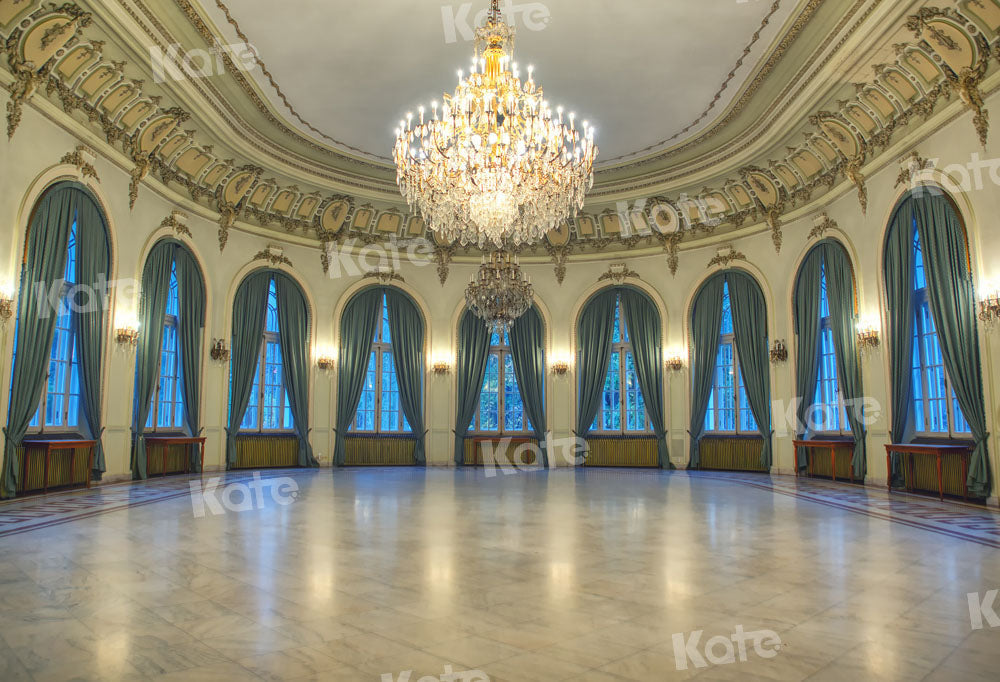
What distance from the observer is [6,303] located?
7.60 meters

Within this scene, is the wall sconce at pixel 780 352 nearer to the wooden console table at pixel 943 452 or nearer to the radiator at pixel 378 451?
the wooden console table at pixel 943 452

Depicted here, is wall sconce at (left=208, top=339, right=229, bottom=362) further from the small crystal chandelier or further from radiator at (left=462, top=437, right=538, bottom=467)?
radiator at (left=462, top=437, right=538, bottom=467)

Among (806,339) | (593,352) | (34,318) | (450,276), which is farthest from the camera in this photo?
(450,276)

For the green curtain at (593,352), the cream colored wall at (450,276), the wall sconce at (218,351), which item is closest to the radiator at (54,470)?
→ the cream colored wall at (450,276)

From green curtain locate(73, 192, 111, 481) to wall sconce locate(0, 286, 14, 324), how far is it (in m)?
1.35

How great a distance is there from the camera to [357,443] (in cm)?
1434

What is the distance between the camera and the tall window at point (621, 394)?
1459 centimetres

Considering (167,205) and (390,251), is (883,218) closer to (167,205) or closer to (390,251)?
(390,251)

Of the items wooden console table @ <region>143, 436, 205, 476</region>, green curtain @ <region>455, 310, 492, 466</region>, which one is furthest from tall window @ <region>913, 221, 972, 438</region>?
wooden console table @ <region>143, 436, 205, 476</region>

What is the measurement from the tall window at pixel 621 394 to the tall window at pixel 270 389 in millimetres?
6632

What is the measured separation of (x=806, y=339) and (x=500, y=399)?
6.51m

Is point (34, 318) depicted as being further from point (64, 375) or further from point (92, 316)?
point (64, 375)

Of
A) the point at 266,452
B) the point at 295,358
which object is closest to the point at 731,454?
the point at 295,358

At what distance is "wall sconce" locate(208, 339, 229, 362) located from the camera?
1234 cm
